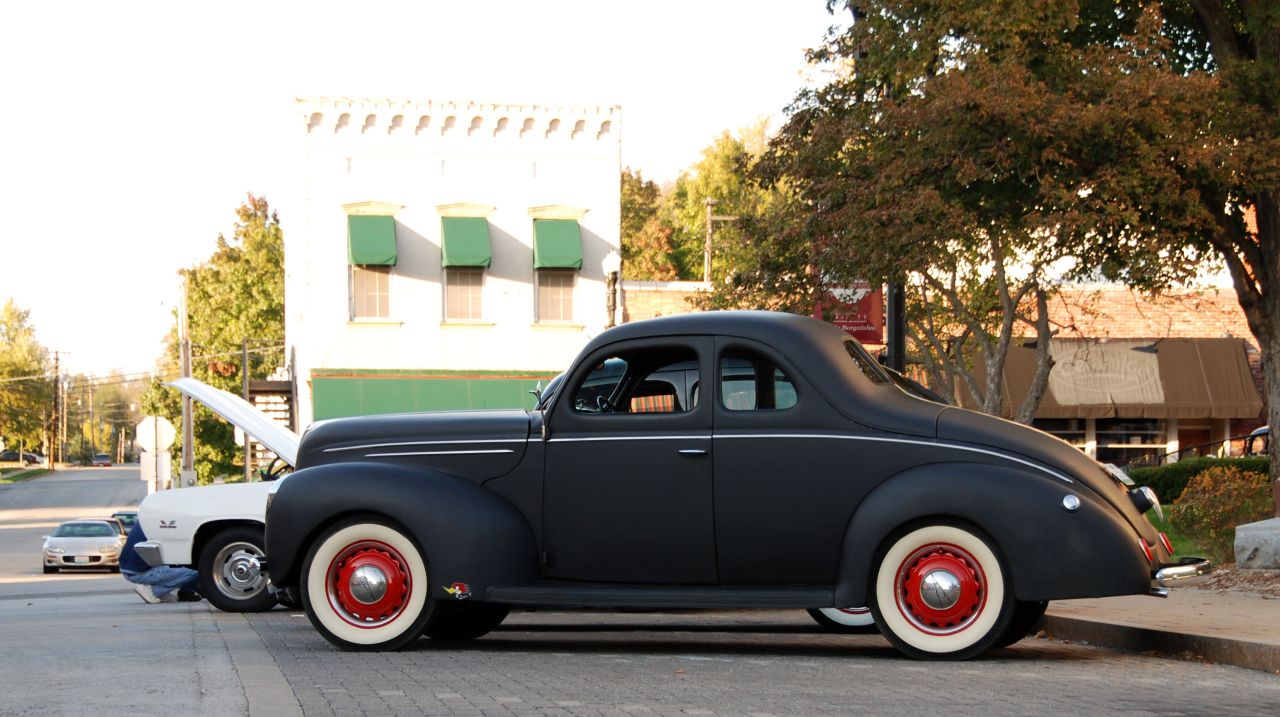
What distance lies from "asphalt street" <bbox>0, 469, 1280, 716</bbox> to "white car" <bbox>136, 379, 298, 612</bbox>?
2757 mm

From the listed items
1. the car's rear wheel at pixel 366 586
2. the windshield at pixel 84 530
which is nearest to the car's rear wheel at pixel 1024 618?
the car's rear wheel at pixel 366 586

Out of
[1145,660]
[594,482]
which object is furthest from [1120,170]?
[594,482]

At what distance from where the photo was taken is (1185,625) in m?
10.3

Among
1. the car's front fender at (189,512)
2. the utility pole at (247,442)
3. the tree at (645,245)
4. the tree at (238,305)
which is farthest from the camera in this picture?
the tree at (238,305)

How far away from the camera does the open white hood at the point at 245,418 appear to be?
45.5ft

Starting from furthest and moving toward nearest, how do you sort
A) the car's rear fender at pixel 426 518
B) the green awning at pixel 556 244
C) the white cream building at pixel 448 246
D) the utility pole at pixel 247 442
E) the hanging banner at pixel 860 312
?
1. the utility pole at pixel 247 442
2. the green awning at pixel 556 244
3. the white cream building at pixel 448 246
4. the hanging banner at pixel 860 312
5. the car's rear fender at pixel 426 518

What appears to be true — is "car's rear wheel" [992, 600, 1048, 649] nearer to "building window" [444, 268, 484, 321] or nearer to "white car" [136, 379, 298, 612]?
"white car" [136, 379, 298, 612]

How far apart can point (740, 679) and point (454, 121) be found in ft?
101

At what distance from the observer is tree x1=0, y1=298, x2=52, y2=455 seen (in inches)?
4459

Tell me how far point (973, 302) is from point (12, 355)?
10138 cm

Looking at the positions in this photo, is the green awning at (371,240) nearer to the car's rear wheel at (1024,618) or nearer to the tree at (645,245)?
the tree at (645,245)

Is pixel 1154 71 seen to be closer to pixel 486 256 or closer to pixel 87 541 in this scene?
pixel 486 256

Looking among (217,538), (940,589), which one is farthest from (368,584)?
(217,538)

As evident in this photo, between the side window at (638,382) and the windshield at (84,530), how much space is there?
95.1 ft
